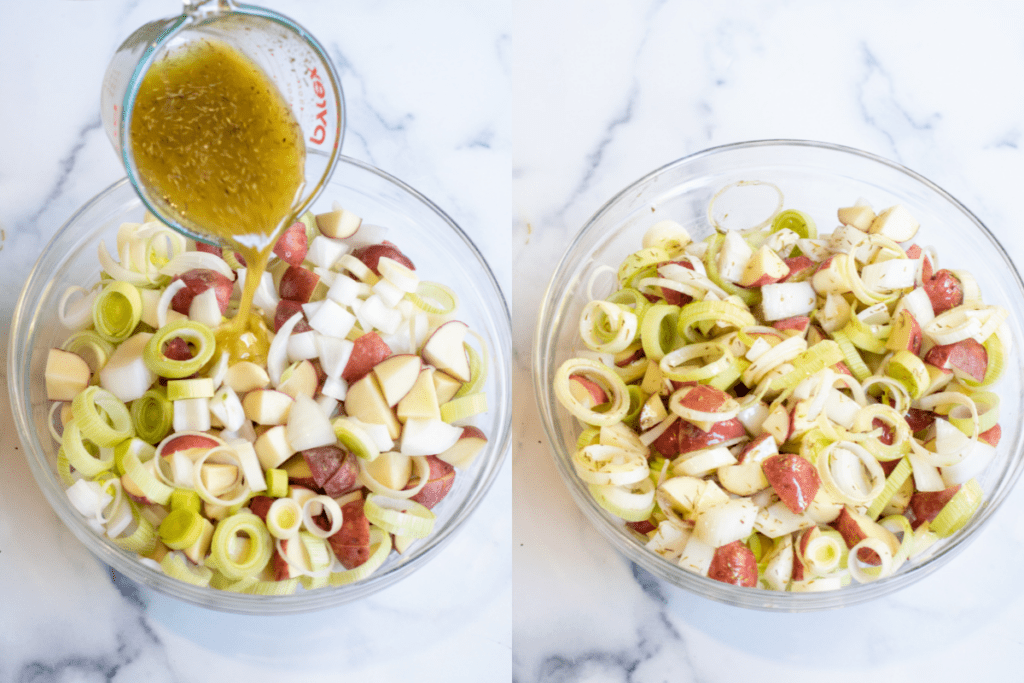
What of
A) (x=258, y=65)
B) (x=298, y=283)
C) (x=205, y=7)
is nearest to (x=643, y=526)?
(x=298, y=283)

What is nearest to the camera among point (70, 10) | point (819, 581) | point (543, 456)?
point (819, 581)

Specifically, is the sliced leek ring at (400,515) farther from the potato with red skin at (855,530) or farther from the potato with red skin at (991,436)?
the potato with red skin at (991,436)

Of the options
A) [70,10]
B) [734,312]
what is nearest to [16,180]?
[70,10]

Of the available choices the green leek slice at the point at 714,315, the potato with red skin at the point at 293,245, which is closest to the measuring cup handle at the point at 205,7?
the potato with red skin at the point at 293,245

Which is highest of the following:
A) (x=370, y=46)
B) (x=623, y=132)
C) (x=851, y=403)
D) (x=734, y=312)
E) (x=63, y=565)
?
(x=370, y=46)

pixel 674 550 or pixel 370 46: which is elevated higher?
pixel 370 46

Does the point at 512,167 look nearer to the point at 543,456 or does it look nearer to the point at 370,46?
the point at 370,46
